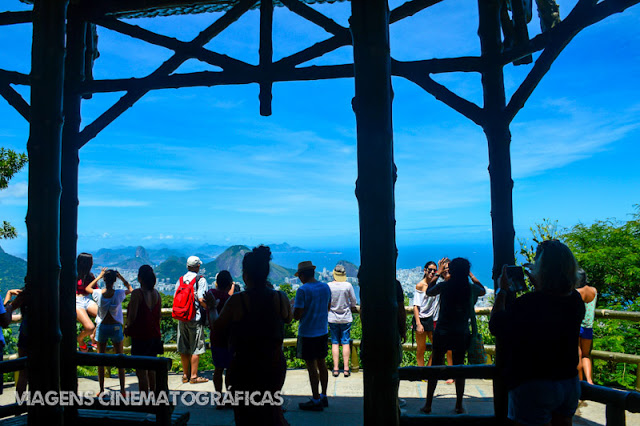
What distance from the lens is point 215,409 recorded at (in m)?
4.93

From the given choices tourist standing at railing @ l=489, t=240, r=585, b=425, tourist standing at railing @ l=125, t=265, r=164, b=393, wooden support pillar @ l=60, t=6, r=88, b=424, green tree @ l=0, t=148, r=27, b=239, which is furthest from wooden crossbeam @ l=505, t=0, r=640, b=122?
green tree @ l=0, t=148, r=27, b=239

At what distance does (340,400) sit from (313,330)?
108 centimetres

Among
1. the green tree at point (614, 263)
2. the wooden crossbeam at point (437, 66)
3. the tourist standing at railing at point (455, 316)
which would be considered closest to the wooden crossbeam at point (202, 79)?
the wooden crossbeam at point (437, 66)

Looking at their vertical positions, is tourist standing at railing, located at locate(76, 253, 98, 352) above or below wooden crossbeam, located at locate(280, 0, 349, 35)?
below

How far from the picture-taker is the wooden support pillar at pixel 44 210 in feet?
9.45

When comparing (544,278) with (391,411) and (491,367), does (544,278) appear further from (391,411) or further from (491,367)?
(491,367)

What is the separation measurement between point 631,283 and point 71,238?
12.3 metres

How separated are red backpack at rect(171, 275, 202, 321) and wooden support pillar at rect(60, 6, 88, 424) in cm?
167

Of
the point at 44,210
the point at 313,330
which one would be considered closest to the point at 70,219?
the point at 44,210

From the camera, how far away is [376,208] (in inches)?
90.6

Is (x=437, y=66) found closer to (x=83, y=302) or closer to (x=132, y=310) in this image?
(x=132, y=310)

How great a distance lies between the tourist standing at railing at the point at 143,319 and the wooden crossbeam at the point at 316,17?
9.86 ft

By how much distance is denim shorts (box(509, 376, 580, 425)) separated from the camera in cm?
251

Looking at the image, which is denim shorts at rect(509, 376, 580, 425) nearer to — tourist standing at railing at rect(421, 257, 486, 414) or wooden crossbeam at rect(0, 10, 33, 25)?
tourist standing at railing at rect(421, 257, 486, 414)
